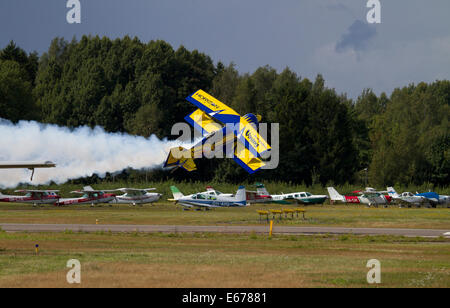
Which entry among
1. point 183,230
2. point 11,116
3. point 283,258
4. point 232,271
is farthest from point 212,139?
point 11,116

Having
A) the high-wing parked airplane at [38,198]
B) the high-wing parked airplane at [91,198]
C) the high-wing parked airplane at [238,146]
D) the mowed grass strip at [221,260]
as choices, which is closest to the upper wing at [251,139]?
the high-wing parked airplane at [238,146]

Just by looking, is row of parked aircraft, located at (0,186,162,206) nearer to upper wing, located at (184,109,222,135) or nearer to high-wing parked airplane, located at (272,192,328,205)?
high-wing parked airplane, located at (272,192,328,205)

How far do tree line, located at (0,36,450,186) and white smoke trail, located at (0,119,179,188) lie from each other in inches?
1818

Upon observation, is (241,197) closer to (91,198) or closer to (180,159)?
(91,198)

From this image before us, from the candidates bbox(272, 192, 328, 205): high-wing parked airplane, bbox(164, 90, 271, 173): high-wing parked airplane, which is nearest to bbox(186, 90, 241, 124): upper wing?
bbox(164, 90, 271, 173): high-wing parked airplane

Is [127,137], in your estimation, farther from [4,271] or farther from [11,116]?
[11,116]

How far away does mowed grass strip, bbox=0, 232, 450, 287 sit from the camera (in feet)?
74.4

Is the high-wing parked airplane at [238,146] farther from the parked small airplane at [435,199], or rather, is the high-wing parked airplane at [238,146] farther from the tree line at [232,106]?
the tree line at [232,106]

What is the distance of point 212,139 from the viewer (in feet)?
154

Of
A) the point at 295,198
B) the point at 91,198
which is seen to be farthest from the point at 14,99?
the point at 295,198

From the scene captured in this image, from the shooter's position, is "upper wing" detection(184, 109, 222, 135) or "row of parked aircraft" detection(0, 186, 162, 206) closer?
"upper wing" detection(184, 109, 222, 135)

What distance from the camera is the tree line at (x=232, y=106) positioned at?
368ft

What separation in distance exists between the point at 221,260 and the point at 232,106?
9597cm

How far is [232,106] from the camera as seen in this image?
4843 inches
